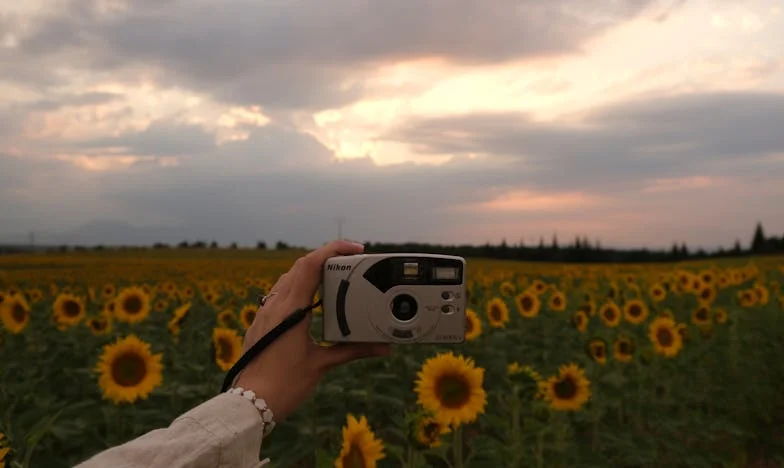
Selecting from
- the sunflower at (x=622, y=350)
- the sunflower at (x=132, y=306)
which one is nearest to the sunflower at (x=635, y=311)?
the sunflower at (x=622, y=350)

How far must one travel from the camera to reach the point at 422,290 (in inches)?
88.0

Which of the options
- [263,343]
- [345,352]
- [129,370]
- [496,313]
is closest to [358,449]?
[345,352]

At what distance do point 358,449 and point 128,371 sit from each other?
2865mm

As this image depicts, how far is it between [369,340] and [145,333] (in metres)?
6.39

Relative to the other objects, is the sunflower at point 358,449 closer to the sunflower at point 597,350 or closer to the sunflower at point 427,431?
the sunflower at point 427,431

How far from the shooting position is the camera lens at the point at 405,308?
2.24 meters

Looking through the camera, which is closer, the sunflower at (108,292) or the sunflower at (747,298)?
the sunflower at (747,298)

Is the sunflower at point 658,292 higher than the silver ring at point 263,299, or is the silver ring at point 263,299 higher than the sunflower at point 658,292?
the silver ring at point 263,299

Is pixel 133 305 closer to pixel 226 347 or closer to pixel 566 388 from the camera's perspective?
pixel 226 347

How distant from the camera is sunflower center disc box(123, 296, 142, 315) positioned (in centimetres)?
761

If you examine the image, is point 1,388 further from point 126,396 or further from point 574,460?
point 574,460

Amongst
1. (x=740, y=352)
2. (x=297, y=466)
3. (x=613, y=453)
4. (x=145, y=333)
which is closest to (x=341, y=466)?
(x=297, y=466)

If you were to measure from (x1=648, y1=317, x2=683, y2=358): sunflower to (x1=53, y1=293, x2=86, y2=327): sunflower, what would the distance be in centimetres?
530

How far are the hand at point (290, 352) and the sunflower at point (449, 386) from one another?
159 cm
